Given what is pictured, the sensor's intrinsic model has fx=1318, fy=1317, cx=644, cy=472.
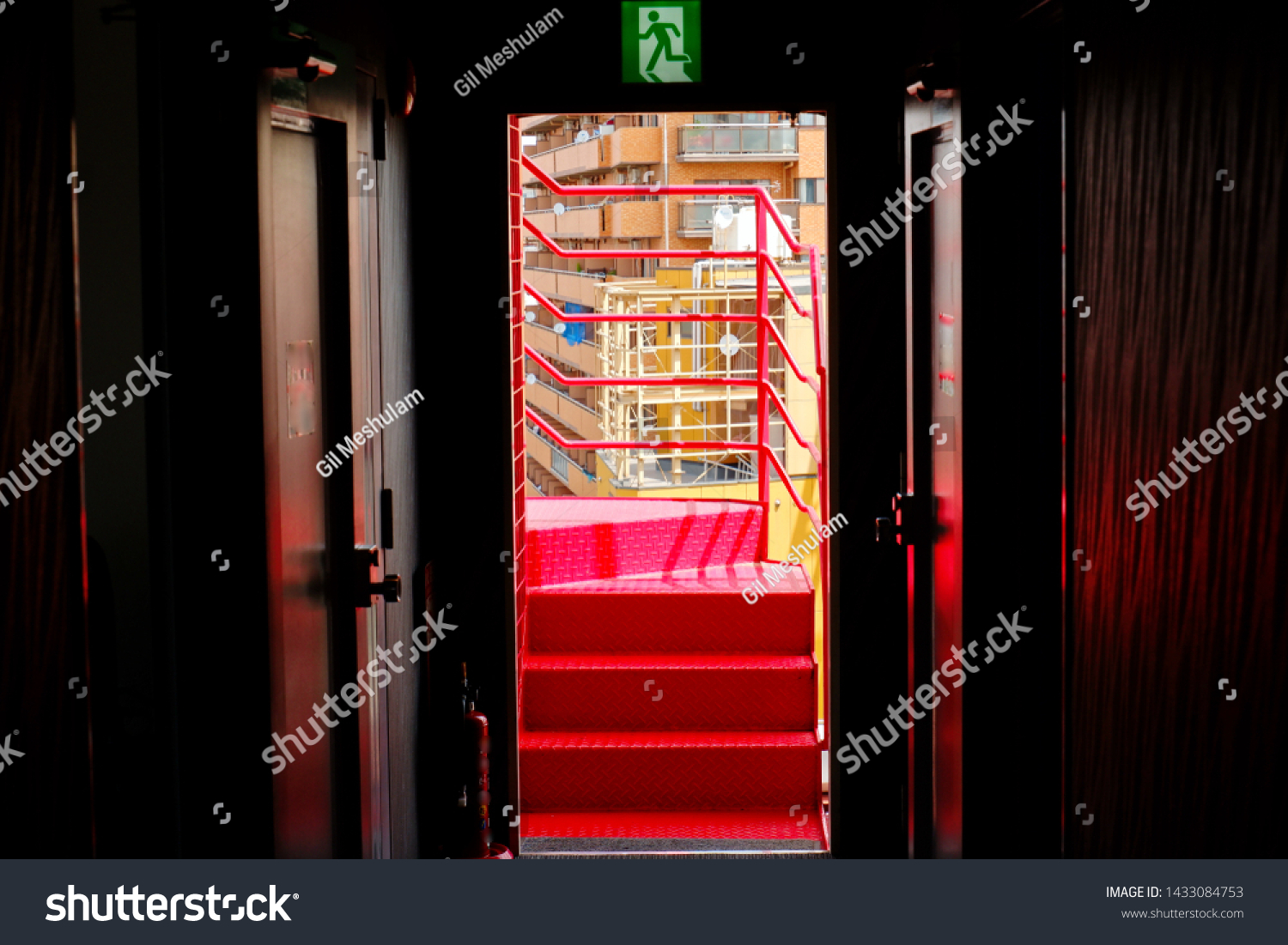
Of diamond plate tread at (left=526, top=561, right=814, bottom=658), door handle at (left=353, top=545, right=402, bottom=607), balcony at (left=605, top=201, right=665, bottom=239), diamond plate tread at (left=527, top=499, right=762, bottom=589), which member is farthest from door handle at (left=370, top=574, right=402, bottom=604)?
balcony at (left=605, top=201, right=665, bottom=239)

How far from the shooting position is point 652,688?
4254mm

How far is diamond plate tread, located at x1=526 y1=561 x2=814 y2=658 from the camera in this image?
4.43 meters

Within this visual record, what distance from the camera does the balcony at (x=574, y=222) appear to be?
2472 cm

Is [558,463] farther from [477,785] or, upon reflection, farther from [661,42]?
[661,42]

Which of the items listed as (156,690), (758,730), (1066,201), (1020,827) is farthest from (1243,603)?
(758,730)

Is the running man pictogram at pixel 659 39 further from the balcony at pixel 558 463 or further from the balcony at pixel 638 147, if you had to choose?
→ the balcony at pixel 638 147

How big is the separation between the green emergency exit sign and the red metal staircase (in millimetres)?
596

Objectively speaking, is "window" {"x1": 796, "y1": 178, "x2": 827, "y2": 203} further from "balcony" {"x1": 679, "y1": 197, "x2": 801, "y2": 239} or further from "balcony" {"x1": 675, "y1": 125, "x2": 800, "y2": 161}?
"balcony" {"x1": 675, "y1": 125, "x2": 800, "y2": 161}

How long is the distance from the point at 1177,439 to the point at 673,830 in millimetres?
2685

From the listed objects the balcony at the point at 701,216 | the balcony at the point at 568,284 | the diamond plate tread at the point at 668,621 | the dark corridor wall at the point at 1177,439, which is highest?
the balcony at the point at 701,216

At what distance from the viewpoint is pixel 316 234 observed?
8.16 feet

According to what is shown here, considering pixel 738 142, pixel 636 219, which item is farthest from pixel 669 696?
pixel 636 219

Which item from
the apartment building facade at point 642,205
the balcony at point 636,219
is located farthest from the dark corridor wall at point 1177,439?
the balcony at point 636,219

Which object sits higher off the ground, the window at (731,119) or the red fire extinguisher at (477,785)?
the window at (731,119)
